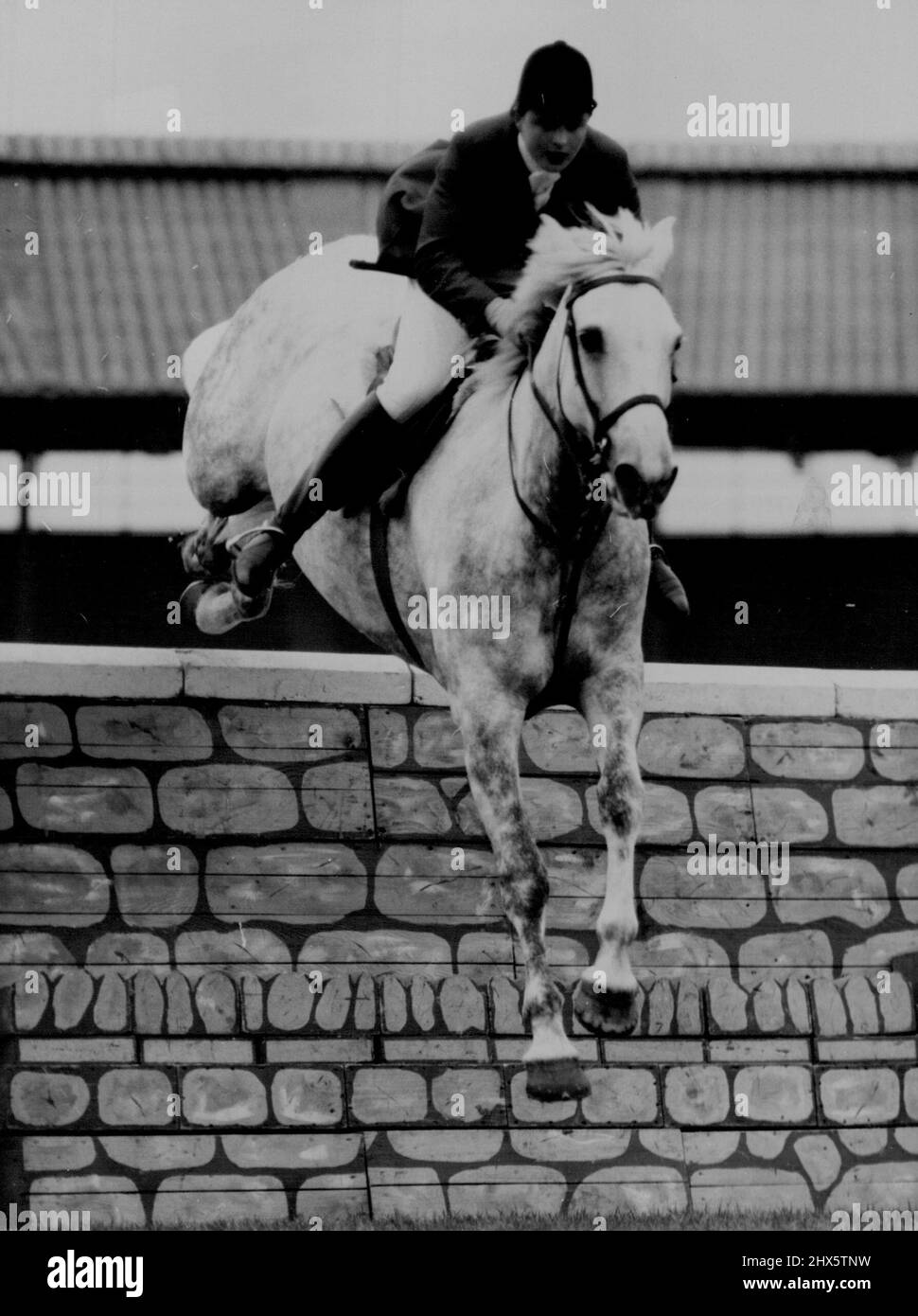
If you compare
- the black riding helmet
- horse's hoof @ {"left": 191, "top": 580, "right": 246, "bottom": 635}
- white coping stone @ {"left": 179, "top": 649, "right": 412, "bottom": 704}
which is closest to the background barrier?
white coping stone @ {"left": 179, "top": 649, "right": 412, "bottom": 704}

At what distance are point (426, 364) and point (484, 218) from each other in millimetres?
368

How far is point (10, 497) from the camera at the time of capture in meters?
4.45

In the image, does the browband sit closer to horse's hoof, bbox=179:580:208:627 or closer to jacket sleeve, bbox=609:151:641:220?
jacket sleeve, bbox=609:151:641:220

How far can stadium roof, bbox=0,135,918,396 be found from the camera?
4.48 m

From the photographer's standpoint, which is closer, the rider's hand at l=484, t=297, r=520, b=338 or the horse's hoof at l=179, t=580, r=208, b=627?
the rider's hand at l=484, t=297, r=520, b=338

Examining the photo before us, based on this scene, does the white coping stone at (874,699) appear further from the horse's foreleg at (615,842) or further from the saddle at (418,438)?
the saddle at (418,438)

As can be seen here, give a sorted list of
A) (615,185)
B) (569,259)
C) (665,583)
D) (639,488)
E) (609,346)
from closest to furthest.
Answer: (639,488)
(609,346)
(569,259)
(615,185)
(665,583)

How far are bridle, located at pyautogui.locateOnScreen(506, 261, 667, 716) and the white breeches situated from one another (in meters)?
0.19

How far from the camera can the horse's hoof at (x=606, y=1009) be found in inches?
162

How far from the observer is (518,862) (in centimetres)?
402

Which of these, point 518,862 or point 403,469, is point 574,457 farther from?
point 518,862

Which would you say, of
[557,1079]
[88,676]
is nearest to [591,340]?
[88,676]
